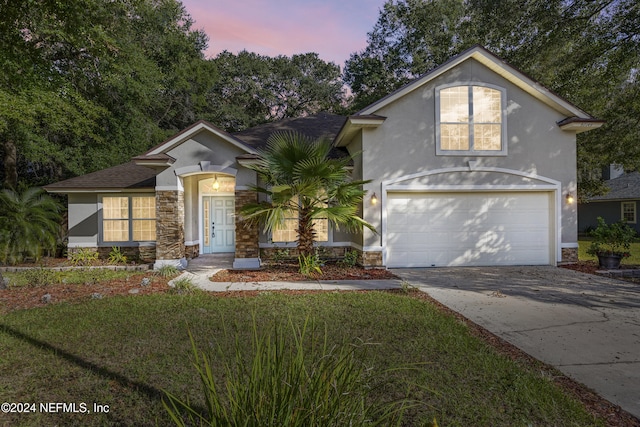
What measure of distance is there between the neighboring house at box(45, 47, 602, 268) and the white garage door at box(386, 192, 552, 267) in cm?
3

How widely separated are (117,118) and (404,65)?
19.4 metres

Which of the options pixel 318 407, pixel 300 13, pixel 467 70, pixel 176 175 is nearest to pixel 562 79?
pixel 467 70

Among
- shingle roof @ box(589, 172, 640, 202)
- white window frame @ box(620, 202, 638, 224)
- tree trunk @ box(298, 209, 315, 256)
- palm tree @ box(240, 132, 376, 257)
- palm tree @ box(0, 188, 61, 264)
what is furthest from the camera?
white window frame @ box(620, 202, 638, 224)

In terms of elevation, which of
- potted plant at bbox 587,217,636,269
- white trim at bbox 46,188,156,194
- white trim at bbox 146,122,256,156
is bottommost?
potted plant at bbox 587,217,636,269

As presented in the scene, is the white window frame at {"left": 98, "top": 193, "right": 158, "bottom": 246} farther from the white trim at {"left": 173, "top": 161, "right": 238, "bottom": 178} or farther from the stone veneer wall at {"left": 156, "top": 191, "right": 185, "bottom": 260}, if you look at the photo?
the white trim at {"left": 173, "top": 161, "right": 238, "bottom": 178}

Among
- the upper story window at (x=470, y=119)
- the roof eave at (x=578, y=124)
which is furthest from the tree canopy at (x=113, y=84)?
the roof eave at (x=578, y=124)

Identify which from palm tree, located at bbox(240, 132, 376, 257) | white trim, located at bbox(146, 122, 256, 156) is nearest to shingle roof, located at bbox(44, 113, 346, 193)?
white trim, located at bbox(146, 122, 256, 156)

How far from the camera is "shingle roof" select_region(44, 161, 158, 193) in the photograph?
1220 centimetres

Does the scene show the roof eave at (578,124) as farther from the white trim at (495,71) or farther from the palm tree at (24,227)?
the palm tree at (24,227)

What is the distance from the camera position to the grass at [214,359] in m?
3.05

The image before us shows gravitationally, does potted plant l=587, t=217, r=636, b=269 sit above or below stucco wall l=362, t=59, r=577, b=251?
below

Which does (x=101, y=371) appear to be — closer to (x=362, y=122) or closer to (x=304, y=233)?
(x=304, y=233)

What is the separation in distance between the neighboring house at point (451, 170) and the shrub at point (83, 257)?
2.99m

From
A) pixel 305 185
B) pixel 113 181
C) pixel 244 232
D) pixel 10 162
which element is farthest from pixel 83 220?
pixel 305 185
